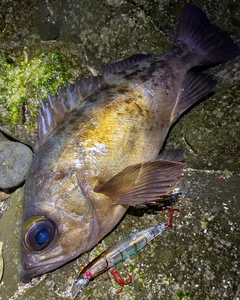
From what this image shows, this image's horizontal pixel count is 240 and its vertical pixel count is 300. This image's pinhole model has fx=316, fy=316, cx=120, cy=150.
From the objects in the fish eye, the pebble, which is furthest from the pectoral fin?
the pebble

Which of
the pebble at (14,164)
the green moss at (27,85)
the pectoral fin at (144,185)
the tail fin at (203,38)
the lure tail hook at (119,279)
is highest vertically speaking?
the green moss at (27,85)

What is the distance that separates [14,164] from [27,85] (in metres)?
0.97

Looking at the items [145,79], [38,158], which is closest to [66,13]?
[145,79]

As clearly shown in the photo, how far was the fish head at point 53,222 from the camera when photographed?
2414mm

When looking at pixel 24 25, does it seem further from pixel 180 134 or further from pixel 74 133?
pixel 180 134

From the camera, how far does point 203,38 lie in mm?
3459

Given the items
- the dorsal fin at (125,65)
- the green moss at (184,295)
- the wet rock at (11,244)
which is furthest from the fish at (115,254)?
the dorsal fin at (125,65)

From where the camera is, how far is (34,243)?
7.88 feet

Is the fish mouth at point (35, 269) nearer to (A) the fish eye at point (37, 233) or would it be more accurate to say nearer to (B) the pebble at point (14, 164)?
(A) the fish eye at point (37, 233)

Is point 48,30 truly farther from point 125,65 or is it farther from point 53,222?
point 53,222

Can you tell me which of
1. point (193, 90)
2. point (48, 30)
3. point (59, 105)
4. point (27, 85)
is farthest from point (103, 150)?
point (48, 30)

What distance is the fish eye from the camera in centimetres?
239

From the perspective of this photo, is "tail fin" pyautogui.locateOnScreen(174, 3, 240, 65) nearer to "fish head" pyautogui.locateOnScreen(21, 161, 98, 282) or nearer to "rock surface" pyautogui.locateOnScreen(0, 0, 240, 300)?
"rock surface" pyautogui.locateOnScreen(0, 0, 240, 300)

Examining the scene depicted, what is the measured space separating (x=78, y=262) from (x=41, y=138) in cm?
122
